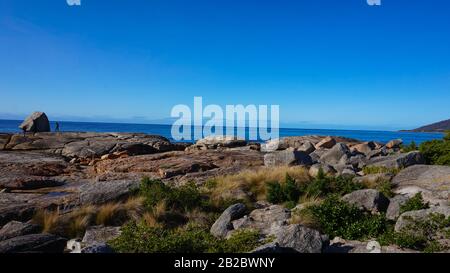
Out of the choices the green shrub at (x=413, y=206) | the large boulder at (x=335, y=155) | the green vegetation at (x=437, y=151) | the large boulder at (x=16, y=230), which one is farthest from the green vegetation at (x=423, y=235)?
the large boulder at (x=335, y=155)

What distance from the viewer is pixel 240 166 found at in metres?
19.3

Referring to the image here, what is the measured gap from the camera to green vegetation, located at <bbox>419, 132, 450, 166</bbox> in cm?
1786

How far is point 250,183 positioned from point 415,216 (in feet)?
22.0

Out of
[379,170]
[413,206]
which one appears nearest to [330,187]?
[413,206]

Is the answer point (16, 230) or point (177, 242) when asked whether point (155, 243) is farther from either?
point (16, 230)

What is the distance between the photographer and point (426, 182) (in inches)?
525

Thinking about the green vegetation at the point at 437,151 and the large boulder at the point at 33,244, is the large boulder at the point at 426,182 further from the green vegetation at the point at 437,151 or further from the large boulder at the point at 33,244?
the large boulder at the point at 33,244

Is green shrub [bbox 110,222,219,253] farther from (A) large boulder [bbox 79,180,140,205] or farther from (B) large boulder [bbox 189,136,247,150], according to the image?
(B) large boulder [bbox 189,136,247,150]

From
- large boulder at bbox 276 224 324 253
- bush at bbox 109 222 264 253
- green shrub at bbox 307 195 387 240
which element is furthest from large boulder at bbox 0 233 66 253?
green shrub at bbox 307 195 387 240

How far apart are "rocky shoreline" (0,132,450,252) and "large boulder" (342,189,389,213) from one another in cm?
3
